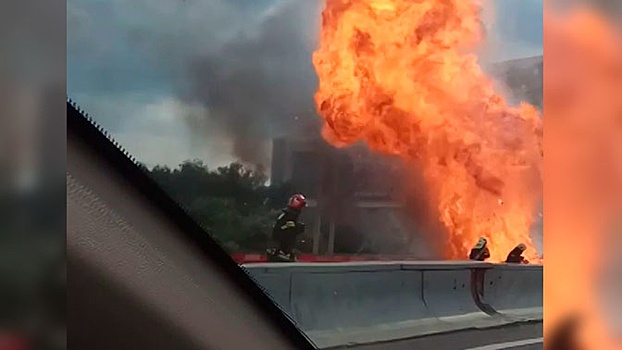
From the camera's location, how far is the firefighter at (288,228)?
3.55 m

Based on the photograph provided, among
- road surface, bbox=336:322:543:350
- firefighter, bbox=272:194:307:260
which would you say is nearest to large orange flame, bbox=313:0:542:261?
firefighter, bbox=272:194:307:260

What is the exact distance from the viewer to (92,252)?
128cm

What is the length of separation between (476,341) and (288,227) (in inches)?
40.8

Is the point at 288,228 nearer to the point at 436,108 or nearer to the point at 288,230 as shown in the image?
the point at 288,230

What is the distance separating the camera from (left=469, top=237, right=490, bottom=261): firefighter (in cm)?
418

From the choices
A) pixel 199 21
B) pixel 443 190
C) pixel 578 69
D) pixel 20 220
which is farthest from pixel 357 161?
pixel 20 220

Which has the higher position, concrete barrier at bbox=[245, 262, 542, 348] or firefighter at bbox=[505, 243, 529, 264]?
firefighter at bbox=[505, 243, 529, 264]

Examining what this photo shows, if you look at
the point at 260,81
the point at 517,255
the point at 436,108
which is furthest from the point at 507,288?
the point at 260,81

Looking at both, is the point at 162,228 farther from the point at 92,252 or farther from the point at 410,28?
the point at 410,28

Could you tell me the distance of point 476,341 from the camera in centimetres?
324

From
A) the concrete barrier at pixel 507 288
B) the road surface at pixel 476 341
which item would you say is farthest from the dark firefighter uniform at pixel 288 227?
the concrete barrier at pixel 507 288

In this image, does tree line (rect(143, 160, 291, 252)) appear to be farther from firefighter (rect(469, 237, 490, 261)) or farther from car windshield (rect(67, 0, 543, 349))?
firefighter (rect(469, 237, 490, 261))

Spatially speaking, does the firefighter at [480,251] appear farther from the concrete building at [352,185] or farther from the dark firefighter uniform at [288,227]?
the dark firefighter uniform at [288,227]

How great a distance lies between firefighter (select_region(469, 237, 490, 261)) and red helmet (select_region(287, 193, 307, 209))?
3.19 feet
